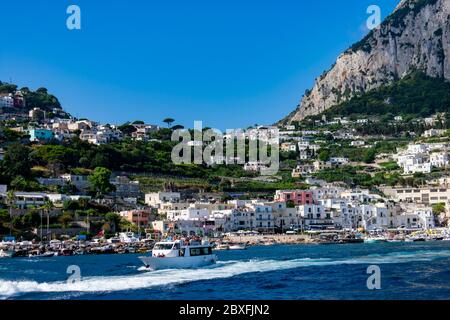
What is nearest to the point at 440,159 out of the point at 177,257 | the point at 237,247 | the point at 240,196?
the point at 240,196

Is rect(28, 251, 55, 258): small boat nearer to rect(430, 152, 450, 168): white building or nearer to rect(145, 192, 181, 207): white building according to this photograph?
rect(145, 192, 181, 207): white building

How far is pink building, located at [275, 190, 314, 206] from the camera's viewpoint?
93.4 meters

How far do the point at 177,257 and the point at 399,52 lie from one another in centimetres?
16225

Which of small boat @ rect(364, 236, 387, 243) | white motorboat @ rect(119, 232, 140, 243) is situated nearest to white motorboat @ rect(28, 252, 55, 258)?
white motorboat @ rect(119, 232, 140, 243)

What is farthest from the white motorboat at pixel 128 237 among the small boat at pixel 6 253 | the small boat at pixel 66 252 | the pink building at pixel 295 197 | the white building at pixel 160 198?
the pink building at pixel 295 197

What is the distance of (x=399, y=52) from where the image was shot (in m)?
186

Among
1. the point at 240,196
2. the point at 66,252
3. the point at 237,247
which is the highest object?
the point at 240,196

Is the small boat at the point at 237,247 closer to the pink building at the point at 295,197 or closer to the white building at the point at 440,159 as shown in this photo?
the pink building at the point at 295,197

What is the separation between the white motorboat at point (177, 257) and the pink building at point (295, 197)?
184 ft

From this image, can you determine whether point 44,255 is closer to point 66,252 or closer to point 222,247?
point 66,252

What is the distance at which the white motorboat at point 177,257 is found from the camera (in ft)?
116

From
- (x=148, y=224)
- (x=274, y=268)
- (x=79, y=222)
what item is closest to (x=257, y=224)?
(x=148, y=224)

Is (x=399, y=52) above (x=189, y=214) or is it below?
above
